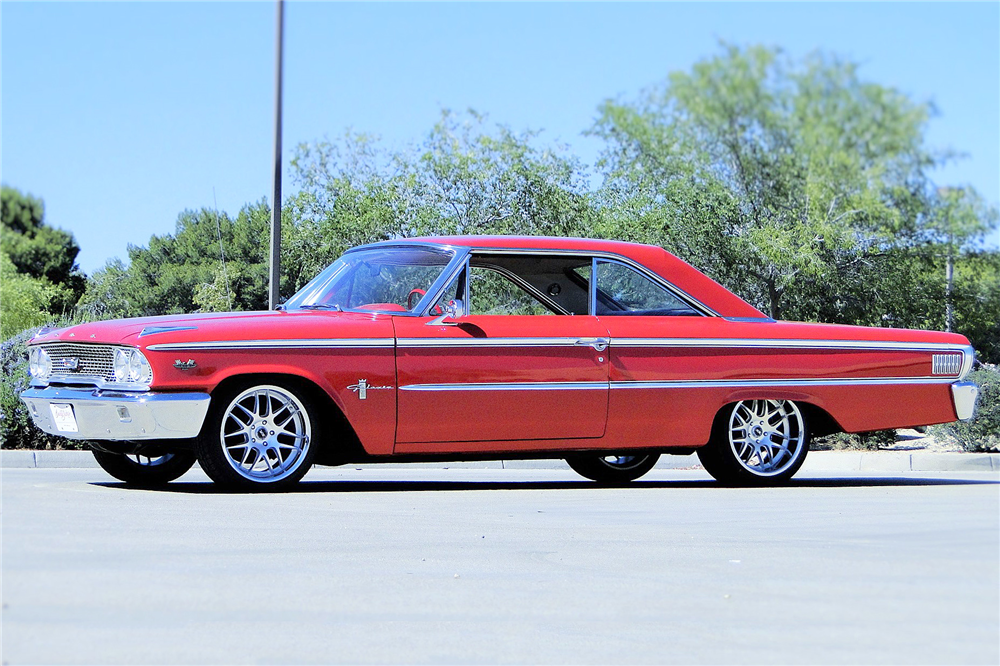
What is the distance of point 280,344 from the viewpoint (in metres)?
8.92

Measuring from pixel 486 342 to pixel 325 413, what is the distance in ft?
3.90

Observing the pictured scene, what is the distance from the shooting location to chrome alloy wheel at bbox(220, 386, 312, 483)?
895 centimetres

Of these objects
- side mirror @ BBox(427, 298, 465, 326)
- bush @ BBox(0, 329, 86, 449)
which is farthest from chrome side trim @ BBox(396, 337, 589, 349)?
bush @ BBox(0, 329, 86, 449)

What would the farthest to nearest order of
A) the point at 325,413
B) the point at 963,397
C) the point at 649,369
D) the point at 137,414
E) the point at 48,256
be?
1. the point at 48,256
2. the point at 963,397
3. the point at 649,369
4. the point at 325,413
5. the point at 137,414

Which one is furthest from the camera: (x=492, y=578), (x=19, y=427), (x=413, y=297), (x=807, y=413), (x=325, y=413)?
(x=19, y=427)

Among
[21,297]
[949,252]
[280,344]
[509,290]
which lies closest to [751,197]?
[949,252]

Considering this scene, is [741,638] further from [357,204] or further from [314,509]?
[357,204]

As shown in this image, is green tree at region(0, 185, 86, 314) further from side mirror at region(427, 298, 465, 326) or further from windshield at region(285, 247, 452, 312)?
side mirror at region(427, 298, 465, 326)

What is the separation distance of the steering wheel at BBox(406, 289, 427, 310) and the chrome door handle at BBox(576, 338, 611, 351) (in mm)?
1147

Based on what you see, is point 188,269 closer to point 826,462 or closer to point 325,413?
point 826,462

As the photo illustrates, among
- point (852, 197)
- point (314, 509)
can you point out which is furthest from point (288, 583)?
point (852, 197)

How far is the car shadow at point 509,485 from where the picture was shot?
946 cm

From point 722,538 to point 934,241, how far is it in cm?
2350

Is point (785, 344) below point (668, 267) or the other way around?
below
